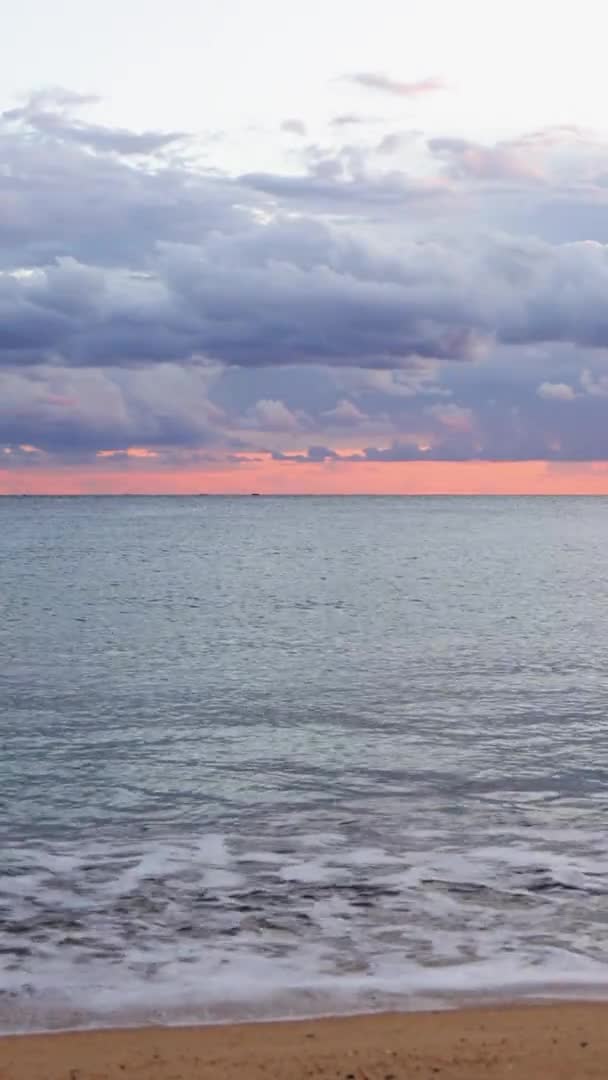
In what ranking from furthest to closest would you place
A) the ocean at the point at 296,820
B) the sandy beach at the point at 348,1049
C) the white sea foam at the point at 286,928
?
1. the ocean at the point at 296,820
2. the white sea foam at the point at 286,928
3. the sandy beach at the point at 348,1049

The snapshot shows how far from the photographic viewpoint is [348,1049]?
10.3 metres

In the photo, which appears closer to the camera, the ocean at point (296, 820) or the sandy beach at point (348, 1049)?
the sandy beach at point (348, 1049)

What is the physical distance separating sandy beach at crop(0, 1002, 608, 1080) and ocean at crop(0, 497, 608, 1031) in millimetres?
509

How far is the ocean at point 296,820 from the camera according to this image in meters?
12.5

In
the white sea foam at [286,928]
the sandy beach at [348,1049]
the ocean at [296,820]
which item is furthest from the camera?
the ocean at [296,820]

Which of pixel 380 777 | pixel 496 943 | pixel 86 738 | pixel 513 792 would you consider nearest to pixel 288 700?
pixel 86 738

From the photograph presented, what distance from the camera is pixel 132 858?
56.4 feet

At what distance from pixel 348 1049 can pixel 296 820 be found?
926 centimetres

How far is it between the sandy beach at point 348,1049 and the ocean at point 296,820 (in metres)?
0.51

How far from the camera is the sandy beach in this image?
31.9ft

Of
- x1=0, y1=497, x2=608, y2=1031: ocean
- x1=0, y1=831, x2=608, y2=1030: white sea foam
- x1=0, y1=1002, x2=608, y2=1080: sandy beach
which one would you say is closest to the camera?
x1=0, y1=1002, x2=608, y2=1080: sandy beach

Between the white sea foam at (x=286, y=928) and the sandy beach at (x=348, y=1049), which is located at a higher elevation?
the sandy beach at (x=348, y=1049)

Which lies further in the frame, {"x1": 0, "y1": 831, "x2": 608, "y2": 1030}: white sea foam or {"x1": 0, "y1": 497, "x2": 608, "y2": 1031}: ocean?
{"x1": 0, "y1": 497, "x2": 608, "y2": 1031}: ocean

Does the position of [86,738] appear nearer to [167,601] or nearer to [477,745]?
[477,745]
